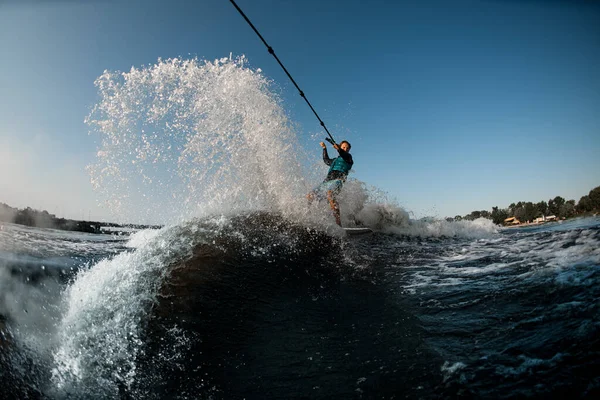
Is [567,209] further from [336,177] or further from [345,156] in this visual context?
[336,177]

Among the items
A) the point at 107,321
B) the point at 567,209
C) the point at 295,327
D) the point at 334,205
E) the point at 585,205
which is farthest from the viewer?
the point at 567,209

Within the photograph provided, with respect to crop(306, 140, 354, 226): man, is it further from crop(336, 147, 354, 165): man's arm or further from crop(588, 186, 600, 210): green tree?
crop(588, 186, 600, 210): green tree

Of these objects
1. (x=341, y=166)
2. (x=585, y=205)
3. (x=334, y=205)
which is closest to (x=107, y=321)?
(x=334, y=205)

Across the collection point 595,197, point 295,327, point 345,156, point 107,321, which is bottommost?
point 295,327

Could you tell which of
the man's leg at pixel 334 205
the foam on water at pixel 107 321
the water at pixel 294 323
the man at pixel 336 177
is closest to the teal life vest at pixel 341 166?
the man at pixel 336 177

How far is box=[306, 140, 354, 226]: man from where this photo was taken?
923 cm

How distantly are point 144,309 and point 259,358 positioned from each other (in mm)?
1670

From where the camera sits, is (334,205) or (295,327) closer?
(295,327)

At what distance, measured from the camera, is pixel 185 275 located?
4379mm

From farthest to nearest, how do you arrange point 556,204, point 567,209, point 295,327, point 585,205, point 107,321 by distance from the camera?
point 556,204 < point 567,209 < point 585,205 < point 295,327 < point 107,321

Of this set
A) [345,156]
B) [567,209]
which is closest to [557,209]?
[567,209]

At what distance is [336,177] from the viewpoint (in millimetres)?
9836

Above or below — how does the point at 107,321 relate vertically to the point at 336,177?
below

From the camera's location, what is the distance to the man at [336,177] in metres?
9.23
